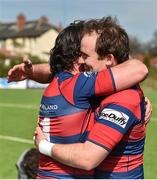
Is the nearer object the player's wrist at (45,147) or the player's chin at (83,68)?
the player's wrist at (45,147)

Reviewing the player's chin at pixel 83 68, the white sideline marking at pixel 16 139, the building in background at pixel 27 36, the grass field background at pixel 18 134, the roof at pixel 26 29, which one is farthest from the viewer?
the roof at pixel 26 29

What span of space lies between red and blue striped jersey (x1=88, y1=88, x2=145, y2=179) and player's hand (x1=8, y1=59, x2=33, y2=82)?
3.62 feet

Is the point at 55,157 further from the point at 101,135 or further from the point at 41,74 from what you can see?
the point at 41,74

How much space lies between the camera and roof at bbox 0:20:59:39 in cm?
9034

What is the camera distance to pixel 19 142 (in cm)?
1239

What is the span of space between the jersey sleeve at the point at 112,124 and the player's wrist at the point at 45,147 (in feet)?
0.84

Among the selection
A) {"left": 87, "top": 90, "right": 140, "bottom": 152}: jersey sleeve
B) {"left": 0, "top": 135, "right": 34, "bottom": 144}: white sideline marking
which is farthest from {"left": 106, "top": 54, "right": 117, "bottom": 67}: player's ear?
{"left": 0, "top": 135, "right": 34, "bottom": 144}: white sideline marking

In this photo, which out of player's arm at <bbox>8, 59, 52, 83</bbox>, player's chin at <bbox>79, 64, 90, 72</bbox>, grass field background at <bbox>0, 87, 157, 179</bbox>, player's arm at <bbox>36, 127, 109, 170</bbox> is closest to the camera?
player's arm at <bbox>36, 127, 109, 170</bbox>

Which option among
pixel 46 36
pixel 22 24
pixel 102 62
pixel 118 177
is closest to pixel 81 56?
pixel 102 62

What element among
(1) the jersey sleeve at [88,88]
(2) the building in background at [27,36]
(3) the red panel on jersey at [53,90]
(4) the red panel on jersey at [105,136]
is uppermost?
(1) the jersey sleeve at [88,88]

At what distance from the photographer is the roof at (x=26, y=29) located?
90344 millimetres

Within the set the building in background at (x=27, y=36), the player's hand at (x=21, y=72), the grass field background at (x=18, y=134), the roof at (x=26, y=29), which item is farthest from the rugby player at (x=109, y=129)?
the roof at (x=26, y=29)

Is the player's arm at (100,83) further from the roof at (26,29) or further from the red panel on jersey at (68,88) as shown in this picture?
the roof at (26,29)

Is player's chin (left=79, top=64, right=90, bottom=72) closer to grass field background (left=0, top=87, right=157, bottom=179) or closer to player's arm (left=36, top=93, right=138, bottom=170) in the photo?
player's arm (left=36, top=93, right=138, bottom=170)
